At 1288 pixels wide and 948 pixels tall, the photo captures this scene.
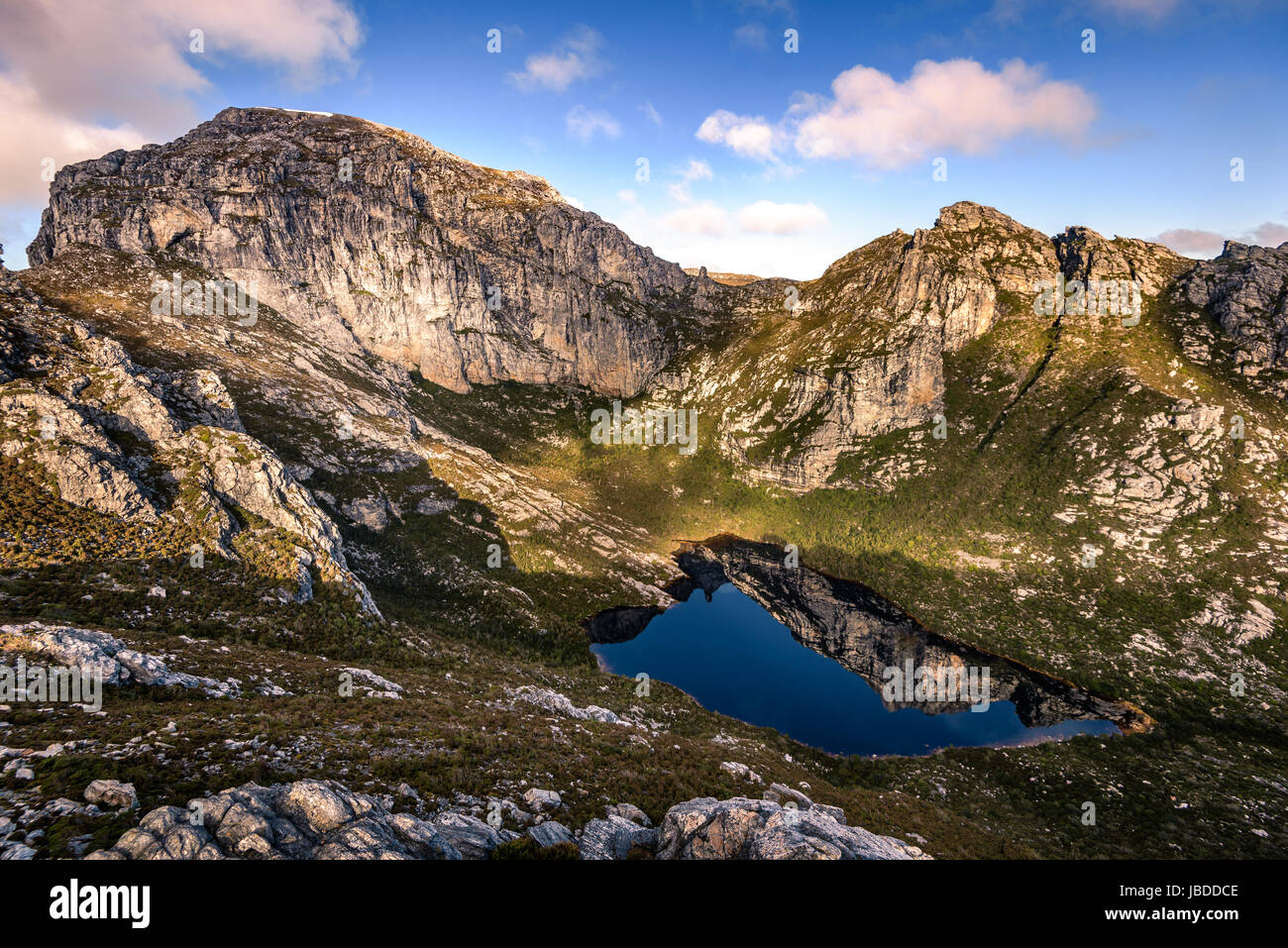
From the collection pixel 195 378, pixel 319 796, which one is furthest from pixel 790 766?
pixel 195 378

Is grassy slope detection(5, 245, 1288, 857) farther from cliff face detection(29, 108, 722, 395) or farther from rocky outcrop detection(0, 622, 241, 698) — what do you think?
cliff face detection(29, 108, 722, 395)

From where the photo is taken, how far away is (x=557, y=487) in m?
110

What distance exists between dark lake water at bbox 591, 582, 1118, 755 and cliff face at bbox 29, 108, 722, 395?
86163mm

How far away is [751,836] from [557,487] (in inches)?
3887

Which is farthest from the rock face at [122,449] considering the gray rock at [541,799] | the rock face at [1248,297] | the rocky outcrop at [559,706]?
the rock face at [1248,297]

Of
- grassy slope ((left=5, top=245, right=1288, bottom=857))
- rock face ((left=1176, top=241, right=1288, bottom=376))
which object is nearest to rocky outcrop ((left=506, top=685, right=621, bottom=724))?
grassy slope ((left=5, top=245, right=1288, bottom=857))

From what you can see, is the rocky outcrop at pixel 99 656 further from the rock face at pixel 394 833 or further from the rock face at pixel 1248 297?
the rock face at pixel 1248 297

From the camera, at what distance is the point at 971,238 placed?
123m

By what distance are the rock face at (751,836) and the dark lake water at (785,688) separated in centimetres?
4613

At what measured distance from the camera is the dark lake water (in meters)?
57.7

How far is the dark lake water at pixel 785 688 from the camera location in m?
57.7

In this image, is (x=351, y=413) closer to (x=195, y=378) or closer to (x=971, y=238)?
(x=195, y=378)
